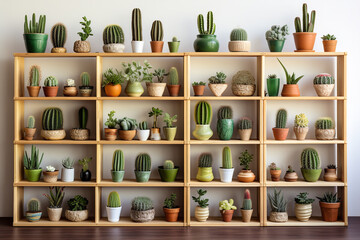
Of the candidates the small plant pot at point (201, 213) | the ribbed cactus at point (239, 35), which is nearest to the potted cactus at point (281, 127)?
the ribbed cactus at point (239, 35)

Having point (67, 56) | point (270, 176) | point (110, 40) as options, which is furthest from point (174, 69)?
point (270, 176)

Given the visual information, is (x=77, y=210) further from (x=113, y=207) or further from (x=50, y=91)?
(x=50, y=91)

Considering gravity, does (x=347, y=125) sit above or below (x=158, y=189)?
above

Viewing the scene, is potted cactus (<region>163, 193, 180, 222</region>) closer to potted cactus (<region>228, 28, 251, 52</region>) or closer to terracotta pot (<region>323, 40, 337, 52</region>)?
potted cactus (<region>228, 28, 251, 52</region>)

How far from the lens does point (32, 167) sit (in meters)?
5.50

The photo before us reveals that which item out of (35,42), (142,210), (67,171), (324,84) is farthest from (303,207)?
(35,42)

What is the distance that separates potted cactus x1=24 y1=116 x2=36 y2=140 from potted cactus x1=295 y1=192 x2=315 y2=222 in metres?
2.87

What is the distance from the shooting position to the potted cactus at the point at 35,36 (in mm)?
5383

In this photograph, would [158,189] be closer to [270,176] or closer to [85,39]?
[270,176]

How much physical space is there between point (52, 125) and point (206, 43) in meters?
1.83

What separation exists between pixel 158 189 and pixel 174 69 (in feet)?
4.38

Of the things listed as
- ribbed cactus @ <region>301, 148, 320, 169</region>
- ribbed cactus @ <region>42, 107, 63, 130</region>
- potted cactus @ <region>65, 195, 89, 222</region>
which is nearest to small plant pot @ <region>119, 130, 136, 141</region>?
ribbed cactus @ <region>42, 107, 63, 130</region>

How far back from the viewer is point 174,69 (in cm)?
550

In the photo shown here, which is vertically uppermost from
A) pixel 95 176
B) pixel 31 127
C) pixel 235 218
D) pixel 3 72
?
pixel 3 72
